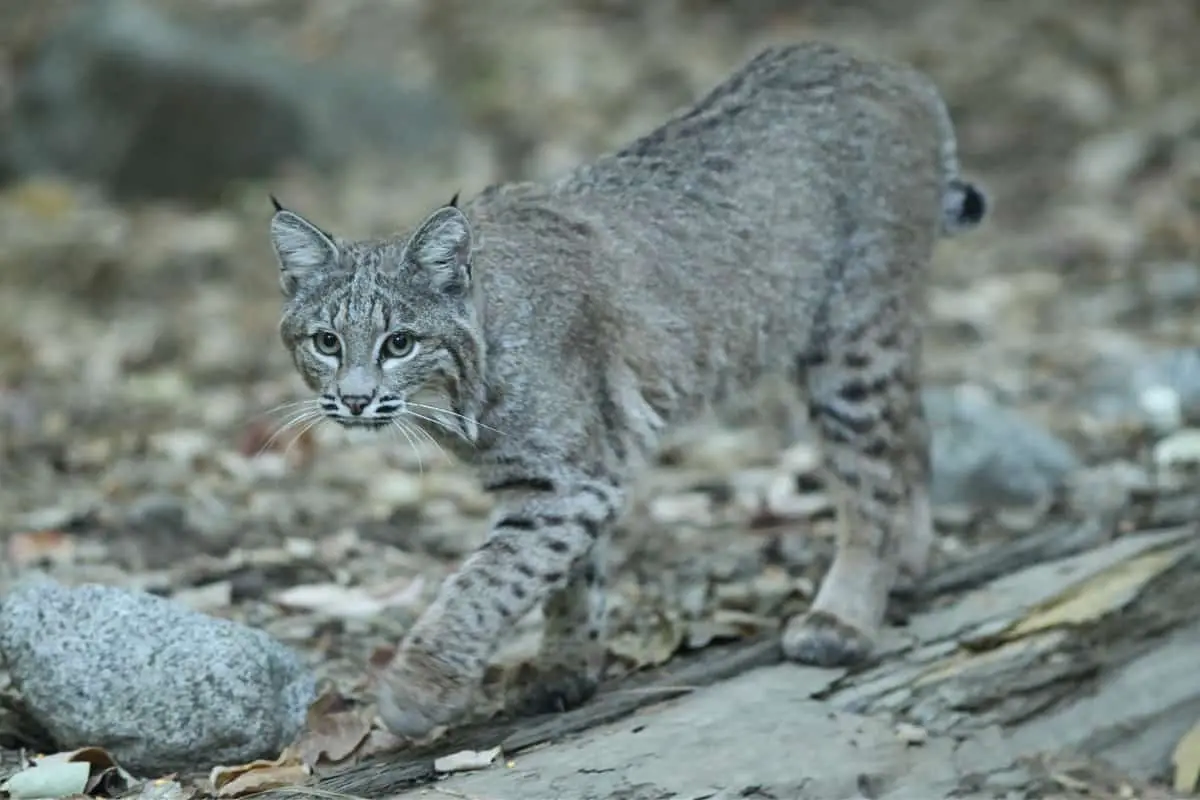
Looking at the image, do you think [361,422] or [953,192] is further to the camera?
[953,192]

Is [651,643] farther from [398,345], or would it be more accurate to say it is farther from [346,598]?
[398,345]

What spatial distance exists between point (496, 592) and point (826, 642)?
124cm

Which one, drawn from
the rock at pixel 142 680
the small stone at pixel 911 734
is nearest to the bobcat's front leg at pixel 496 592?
the rock at pixel 142 680

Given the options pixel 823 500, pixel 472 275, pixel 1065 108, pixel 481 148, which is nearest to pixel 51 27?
pixel 481 148

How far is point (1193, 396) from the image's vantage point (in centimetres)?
809

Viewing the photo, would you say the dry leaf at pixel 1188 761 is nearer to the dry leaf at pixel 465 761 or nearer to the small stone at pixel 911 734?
the small stone at pixel 911 734

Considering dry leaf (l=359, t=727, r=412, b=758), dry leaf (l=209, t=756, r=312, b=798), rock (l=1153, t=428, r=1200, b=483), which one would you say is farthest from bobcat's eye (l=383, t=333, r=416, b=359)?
rock (l=1153, t=428, r=1200, b=483)

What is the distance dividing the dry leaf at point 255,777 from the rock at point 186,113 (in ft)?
27.2

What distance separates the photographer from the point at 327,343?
16.3 feet

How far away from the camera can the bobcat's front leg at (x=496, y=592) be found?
15.6 ft

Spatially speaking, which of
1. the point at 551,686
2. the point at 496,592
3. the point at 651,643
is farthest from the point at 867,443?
the point at 496,592

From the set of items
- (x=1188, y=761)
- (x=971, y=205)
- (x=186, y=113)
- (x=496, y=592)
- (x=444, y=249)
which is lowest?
(x=1188, y=761)

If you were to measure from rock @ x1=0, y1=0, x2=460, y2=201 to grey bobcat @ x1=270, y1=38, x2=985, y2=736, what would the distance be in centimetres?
704

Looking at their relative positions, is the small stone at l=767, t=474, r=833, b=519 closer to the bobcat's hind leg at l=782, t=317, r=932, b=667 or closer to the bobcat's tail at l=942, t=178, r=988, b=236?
the bobcat's hind leg at l=782, t=317, r=932, b=667
